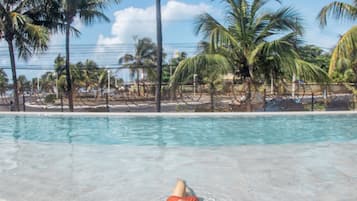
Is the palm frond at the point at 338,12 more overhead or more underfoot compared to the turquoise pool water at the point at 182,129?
more overhead

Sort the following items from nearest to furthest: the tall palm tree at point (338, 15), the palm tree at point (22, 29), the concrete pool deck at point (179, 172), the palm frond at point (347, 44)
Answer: the concrete pool deck at point (179, 172), the palm frond at point (347, 44), the tall palm tree at point (338, 15), the palm tree at point (22, 29)

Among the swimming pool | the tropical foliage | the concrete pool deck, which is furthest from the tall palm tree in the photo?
the concrete pool deck

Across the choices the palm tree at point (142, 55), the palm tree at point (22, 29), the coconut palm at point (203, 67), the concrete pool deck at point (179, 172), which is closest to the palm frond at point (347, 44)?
the coconut palm at point (203, 67)

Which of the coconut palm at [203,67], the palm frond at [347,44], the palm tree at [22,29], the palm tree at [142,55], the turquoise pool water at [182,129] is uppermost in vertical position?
the palm tree at [142,55]

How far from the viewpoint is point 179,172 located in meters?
4.28

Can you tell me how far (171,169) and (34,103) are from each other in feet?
74.4

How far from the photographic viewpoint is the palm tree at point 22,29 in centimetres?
1293

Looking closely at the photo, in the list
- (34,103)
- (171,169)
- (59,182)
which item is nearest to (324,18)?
(171,169)

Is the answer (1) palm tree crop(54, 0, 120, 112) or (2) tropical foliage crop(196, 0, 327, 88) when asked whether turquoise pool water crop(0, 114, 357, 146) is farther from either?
(1) palm tree crop(54, 0, 120, 112)

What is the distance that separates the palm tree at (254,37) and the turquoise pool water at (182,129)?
6.09 feet

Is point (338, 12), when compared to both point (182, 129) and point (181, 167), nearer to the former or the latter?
point (182, 129)

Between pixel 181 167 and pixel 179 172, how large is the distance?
0.26 meters

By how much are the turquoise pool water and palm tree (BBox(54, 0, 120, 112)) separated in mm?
2791

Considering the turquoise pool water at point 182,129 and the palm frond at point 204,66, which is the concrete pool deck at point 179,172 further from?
the palm frond at point 204,66
